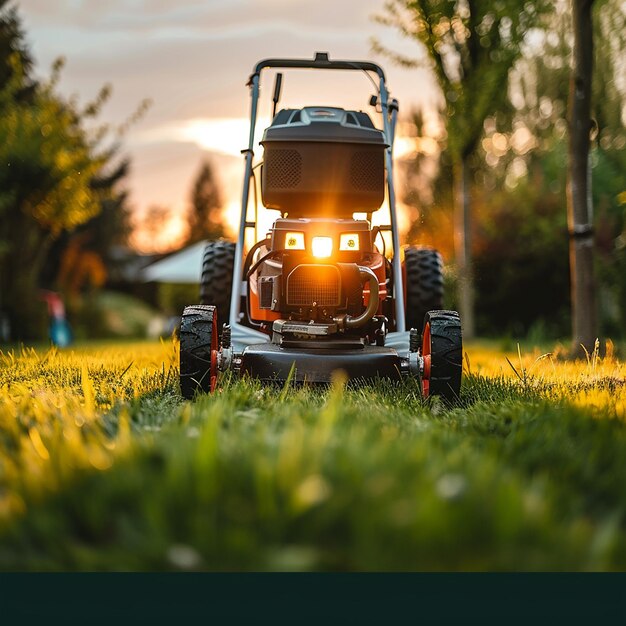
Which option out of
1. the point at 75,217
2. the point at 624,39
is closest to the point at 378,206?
the point at 75,217

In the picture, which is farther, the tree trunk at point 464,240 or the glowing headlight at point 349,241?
the tree trunk at point 464,240

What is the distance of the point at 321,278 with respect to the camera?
496 cm

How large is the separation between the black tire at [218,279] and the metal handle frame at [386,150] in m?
0.42

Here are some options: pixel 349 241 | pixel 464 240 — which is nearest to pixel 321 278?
pixel 349 241

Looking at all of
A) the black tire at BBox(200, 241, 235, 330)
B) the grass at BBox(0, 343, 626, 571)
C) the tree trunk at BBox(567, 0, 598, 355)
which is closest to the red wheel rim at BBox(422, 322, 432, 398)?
the grass at BBox(0, 343, 626, 571)

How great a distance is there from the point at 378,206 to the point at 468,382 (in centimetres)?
124

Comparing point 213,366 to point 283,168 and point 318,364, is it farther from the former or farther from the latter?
point 283,168

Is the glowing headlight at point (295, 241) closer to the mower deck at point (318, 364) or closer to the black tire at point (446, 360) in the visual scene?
the mower deck at point (318, 364)

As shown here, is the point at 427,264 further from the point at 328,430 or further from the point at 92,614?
the point at 92,614

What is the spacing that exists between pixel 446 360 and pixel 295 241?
1134mm

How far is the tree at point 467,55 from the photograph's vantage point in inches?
429

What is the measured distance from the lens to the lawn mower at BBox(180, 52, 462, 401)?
15.6 ft

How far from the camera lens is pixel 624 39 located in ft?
50.9

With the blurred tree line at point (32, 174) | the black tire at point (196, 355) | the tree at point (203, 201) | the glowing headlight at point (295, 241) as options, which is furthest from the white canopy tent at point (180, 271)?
the tree at point (203, 201)
